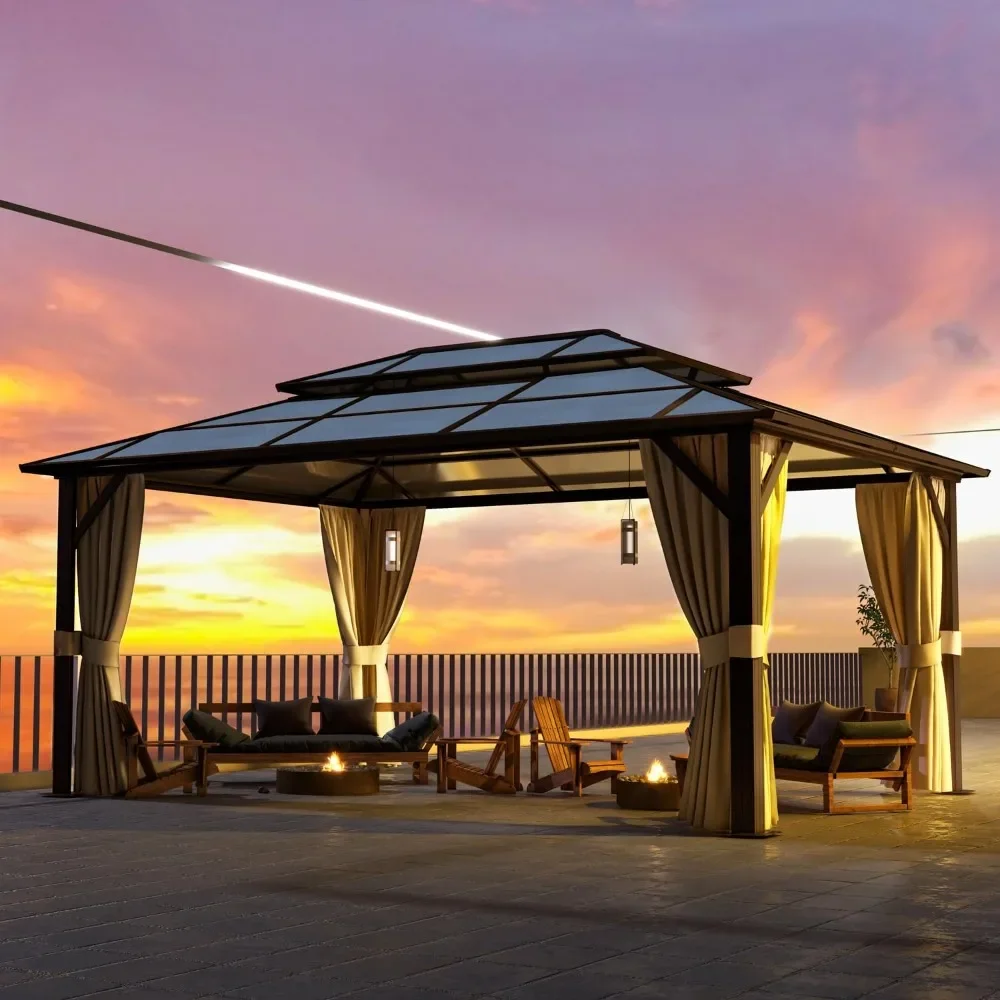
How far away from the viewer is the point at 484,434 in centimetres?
1011

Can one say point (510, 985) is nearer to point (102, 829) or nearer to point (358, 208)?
point (102, 829)

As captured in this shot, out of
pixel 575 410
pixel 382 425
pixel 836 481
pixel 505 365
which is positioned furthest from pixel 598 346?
pixel 575 410

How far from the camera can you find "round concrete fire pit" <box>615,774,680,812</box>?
421 inches

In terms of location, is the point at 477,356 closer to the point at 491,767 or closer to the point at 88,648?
the point at 491,767

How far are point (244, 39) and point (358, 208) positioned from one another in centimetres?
136

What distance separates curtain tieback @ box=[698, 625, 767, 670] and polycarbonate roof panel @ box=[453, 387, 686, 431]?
4.84 ft

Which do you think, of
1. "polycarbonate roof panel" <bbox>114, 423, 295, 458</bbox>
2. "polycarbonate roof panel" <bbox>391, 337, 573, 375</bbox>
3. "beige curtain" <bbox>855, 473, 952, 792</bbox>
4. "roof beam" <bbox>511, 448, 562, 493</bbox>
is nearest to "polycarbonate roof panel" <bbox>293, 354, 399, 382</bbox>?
"polycarbonate roof panel" <bbox>391, 337, 573, 375</bbox>

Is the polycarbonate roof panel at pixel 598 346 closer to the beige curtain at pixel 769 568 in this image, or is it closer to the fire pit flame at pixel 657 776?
the beige curtain at pixel 769 568

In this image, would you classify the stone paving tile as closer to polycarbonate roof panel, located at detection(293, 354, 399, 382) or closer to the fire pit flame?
the fire pit flame

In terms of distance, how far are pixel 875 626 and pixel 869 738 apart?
10836 millimetres

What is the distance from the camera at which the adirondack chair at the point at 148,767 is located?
1168 centimetres

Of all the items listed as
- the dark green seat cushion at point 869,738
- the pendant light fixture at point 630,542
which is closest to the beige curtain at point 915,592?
the dark green seat cushion at point 869,738

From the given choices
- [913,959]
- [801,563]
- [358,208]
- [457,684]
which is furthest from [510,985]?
[457,684]

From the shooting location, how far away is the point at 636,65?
32.6ft
